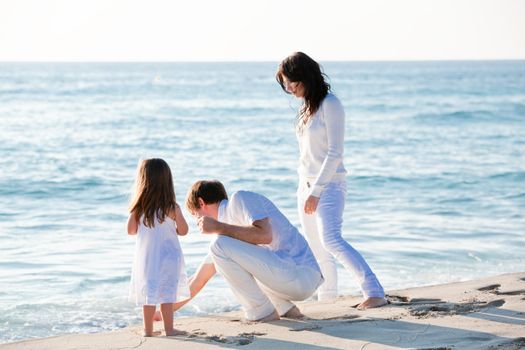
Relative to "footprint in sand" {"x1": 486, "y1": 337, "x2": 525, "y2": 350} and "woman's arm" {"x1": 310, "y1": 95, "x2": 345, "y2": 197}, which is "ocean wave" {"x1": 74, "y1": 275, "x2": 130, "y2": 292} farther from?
"footprint in sand" {"x1": 486, "y1": 337, "x2": 525, "y2": 350}

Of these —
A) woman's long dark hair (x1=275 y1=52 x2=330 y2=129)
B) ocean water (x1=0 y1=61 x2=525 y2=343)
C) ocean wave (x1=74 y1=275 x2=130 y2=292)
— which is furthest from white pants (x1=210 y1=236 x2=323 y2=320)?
ocean wave (x1=74 y1=275 x2=130 y2=292)

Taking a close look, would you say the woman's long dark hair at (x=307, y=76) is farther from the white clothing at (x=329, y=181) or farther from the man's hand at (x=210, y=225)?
the man's hand at (x=210, y=225)

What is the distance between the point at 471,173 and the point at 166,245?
12145 millimetres

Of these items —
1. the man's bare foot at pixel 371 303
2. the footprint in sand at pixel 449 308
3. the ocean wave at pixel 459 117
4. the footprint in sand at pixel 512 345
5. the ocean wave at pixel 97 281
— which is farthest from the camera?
the ocean wave at pixel 459 117

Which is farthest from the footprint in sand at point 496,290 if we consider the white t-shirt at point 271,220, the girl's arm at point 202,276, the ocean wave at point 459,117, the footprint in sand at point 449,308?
the ocean wave at point 459,117

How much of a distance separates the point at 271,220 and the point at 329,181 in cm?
58

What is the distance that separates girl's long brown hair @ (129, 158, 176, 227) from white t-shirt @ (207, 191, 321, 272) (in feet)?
1.18

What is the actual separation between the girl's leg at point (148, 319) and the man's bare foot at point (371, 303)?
4.32ft

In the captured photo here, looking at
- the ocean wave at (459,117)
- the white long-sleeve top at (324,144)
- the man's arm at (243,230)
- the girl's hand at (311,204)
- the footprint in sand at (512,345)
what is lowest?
the footprint in sand at (512,345)

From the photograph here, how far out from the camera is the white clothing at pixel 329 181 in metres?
5.47

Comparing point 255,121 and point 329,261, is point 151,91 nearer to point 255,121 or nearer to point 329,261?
point 255,121

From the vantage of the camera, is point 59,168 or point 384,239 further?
point 59,168

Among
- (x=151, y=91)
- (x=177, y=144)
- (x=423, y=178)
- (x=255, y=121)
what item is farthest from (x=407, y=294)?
(x=151, y=91)

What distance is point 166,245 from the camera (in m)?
5.07
